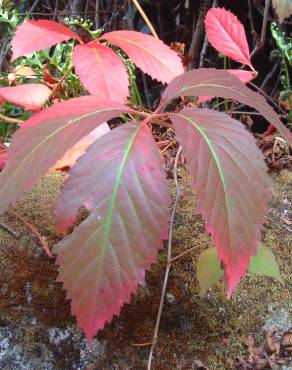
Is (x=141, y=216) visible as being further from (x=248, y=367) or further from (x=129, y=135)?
(x=248, y=367)

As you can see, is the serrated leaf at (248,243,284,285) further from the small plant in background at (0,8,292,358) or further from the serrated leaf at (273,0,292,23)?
the serrated leaf at (273,0,292,23)

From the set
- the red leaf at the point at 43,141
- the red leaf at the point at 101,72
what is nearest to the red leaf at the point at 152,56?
the red leaf at the point at 101,72

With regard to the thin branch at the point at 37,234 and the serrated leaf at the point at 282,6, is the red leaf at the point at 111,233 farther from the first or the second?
the serrated leaf at the point at 282,6

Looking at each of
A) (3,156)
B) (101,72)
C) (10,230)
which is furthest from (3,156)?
(101,72)

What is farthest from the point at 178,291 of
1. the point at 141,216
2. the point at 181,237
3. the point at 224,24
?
the point at 224,24

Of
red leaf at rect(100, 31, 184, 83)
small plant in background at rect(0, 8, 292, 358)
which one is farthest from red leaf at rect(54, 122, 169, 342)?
red leaf at rect(100, 31, 184, 83)

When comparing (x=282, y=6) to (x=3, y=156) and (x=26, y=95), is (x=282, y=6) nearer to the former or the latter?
(x=26, y=95)
